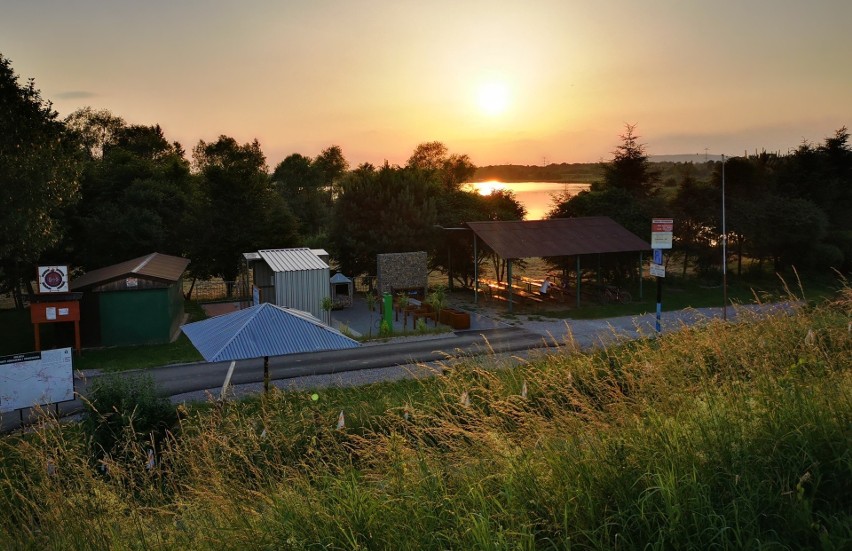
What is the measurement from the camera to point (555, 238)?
1224 inches

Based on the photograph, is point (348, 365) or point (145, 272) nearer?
point (348, 365)

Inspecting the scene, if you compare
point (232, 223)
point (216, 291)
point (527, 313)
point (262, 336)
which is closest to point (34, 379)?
point (262, 336)

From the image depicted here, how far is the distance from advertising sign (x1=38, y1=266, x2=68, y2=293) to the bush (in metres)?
12.1

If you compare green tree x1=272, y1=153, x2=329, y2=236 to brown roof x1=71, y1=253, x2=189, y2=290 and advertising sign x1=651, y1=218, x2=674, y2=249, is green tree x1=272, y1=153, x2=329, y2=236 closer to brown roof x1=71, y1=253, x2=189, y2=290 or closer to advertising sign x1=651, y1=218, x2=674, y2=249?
brown roof x1=71, y1=253, x2=189, y2=290

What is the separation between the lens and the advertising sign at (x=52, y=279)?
67.6 ft

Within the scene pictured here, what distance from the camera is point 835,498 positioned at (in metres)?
4.03

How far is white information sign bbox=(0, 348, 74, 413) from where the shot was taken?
42.1 feet

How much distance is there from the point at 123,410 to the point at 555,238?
24438 mm

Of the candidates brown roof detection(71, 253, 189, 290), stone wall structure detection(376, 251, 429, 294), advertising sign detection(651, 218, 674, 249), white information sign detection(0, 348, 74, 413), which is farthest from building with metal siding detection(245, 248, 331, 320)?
advertising sign detection(651, 218, 674, 249)

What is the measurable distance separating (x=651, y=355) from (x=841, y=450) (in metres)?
3.51

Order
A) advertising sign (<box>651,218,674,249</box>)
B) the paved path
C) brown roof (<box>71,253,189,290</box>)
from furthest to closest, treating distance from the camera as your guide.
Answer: brown roof (<box>71,253,189,290</box>) → advertising sign (<box>651,218,674,249</box>) → the paved path

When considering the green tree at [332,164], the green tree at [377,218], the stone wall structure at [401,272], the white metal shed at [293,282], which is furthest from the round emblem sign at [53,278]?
the green tree at [332,164]

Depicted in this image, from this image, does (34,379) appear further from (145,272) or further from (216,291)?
(216,291)

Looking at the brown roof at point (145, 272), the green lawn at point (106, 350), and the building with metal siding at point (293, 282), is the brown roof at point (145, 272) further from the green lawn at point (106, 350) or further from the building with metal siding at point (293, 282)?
the building with metal siding at point (293, 282)
